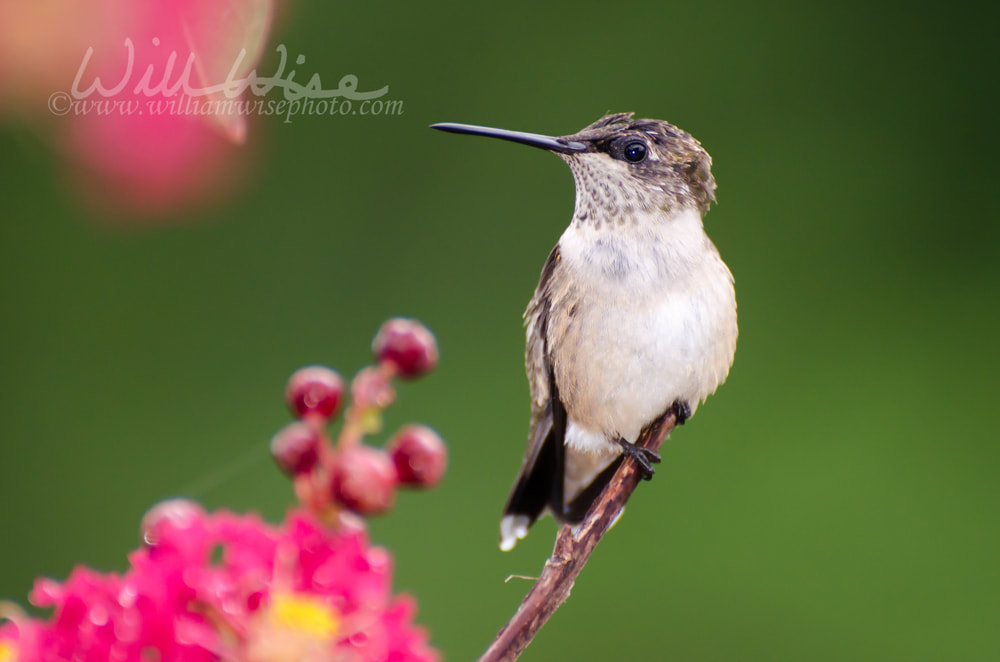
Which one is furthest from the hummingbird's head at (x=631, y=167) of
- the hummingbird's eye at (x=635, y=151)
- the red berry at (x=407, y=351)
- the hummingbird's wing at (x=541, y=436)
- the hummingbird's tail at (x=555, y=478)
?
the red berry at (x=407, y=351)

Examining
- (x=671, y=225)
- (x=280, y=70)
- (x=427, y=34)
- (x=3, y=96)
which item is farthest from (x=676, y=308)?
(x=427, y=34)

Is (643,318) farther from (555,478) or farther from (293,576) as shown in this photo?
(293,576)

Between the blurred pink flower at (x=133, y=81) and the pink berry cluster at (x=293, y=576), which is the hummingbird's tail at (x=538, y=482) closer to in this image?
Result: the blurred pink flower at (x=133, y=81)

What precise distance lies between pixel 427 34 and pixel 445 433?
949mm

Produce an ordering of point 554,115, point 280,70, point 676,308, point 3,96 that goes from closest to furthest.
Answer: point 3,96
point 676,308
point 280,70
point 554,115

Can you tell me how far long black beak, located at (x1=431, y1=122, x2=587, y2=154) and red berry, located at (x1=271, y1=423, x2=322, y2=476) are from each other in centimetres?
52

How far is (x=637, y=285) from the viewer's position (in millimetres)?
1183

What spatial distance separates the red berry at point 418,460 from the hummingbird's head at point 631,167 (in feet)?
2.76

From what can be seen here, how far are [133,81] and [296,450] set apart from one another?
39.7 inches

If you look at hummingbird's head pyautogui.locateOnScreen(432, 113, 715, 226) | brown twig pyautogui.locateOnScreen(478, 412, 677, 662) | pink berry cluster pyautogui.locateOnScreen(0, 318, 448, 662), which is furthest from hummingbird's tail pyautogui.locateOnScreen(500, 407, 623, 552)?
pink berry cluster pyautogui.locateOnScreen(0, 318, 448, 662)

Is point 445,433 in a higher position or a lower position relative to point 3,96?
lower

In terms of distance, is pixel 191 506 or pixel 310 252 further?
pixel 310 252

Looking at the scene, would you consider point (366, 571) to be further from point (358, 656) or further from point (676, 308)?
point (676, 308)

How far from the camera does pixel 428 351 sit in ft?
1.33
